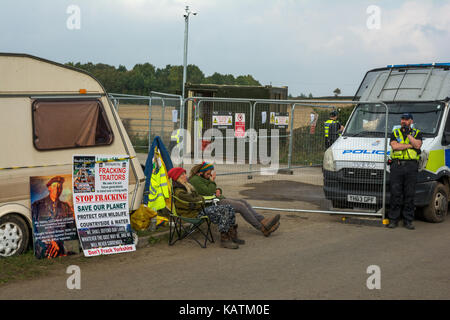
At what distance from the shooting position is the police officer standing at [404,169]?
30.3ft

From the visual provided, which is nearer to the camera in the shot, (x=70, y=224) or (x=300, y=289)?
(x=300, y=289)

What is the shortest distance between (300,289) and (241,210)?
9.14 ft

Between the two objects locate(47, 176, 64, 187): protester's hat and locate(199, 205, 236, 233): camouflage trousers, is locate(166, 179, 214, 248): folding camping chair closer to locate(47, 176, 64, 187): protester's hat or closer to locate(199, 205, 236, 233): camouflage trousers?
locate(199, 205, 236, 233): camouflage trousers

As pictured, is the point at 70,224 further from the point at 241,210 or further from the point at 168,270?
the point at 241,210

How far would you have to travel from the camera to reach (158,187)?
28.9 ft

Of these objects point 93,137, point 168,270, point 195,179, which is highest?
point 93,137

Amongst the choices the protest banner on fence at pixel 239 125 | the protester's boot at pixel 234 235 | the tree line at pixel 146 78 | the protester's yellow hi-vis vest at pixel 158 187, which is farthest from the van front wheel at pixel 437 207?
the tree line at pixel 146 78

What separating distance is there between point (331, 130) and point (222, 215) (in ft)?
19.4

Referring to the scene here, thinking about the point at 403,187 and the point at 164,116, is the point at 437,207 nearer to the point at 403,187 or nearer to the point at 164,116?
the point at 403,187

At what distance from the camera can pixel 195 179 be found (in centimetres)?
→ 855

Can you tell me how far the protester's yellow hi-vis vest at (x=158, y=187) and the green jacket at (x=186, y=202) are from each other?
2.34 feet

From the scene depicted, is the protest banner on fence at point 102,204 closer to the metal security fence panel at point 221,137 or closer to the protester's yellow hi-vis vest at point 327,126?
the metal security fence panel at point 221,137

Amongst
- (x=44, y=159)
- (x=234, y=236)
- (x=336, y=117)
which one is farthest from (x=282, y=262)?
(x=336, y=117)

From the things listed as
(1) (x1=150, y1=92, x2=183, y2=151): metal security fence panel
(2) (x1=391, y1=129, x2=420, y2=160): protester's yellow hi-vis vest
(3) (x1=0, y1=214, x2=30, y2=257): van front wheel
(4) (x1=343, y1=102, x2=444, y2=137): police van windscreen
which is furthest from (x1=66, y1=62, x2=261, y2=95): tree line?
(3) (x1=0, y1=214, x2=30, y2=257): van front wheel
